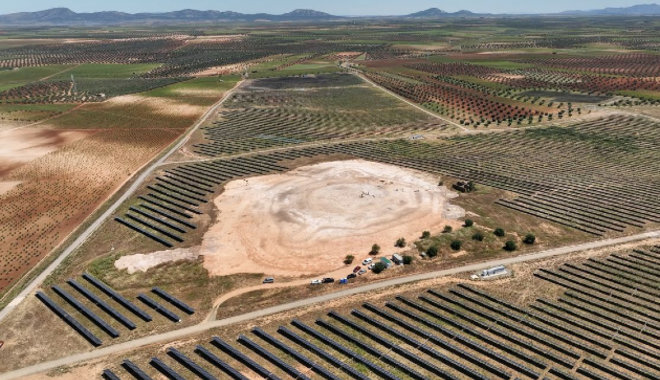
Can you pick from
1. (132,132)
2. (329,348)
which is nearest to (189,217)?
(329,348)

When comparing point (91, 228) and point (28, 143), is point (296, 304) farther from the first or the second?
point (28, 143)

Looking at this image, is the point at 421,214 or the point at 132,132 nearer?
the point at 421,214

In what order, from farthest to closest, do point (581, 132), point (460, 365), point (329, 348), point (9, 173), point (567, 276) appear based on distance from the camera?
point (581, 132) < point (9, 173) < point (567, 276) < point (329, 348) < point (460, 365)

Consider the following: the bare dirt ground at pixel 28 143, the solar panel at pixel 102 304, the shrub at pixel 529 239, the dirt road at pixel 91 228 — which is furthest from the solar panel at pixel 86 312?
the bare dirt ground at pixel 28 143

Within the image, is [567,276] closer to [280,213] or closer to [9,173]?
[280,213]

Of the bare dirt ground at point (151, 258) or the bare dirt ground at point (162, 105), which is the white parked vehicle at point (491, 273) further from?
the bare dirt ground at point (162, 105)

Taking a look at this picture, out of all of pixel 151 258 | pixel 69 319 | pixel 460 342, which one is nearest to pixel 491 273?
pixel 460 342

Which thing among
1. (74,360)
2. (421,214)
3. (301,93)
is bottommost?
(74,360)
